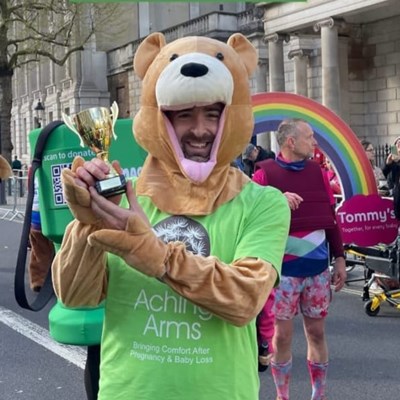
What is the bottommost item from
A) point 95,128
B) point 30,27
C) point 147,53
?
point 95,128

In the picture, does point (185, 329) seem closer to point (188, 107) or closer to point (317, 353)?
point (188, 107)

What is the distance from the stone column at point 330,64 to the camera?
71.2 feet

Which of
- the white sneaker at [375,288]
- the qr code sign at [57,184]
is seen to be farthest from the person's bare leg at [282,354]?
the white sneaker at [375,288]

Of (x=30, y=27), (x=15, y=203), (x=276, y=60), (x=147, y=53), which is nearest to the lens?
(x=147, y=53)

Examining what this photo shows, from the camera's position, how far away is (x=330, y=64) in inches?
866

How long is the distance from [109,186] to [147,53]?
0.67 meters

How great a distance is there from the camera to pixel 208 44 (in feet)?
7.26

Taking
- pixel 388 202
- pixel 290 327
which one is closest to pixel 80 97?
pixel 388 202

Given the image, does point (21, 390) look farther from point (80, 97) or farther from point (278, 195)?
point (80, 97)

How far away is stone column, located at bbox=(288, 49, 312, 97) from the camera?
25500 mm

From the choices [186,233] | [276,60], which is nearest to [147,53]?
[186,233]

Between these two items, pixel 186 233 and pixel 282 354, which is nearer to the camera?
pixel 186 233

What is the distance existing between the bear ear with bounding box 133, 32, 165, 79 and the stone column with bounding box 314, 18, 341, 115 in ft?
65.0

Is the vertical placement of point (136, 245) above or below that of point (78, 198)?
below
